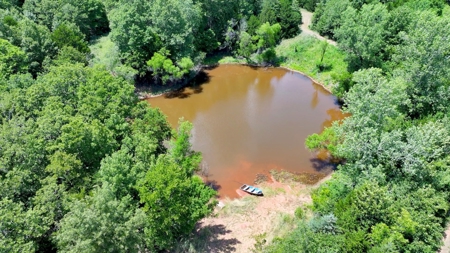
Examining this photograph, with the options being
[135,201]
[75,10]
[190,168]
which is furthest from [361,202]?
[75,10]

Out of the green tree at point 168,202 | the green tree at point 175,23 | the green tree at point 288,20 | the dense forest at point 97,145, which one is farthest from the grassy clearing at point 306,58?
the green tree at point 168,202

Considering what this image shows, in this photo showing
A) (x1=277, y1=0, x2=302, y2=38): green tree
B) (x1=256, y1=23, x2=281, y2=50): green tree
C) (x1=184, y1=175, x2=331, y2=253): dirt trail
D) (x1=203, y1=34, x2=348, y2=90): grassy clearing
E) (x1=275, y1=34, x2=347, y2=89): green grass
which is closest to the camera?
(x1=184, y1=175, x2=331, y2=253): dirt trail

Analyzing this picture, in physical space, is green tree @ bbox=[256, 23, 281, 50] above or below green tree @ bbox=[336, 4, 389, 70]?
below

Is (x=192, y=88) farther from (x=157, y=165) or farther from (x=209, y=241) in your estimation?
(x=157, y=165)

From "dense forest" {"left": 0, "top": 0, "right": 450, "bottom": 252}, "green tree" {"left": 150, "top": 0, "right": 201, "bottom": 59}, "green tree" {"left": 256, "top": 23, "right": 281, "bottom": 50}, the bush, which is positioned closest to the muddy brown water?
"green tree" {"left": 256, "top": 23, "right": 281, "bottom": 50}

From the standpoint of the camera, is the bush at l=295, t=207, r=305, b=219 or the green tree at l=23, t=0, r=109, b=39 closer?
the bush at l=295, t=207, r=305, b=219

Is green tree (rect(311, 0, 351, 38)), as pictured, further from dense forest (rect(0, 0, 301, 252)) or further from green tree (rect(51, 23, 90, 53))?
green tree (rect(51, 23, 90, 53))

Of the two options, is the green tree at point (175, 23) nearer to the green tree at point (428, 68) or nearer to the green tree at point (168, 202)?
the green tree at point (168, 202)
